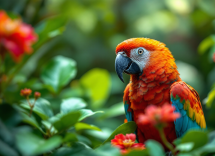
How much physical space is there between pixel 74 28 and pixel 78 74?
673 mm

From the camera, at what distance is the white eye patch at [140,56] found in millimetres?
1100

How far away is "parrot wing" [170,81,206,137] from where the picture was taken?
99 cm

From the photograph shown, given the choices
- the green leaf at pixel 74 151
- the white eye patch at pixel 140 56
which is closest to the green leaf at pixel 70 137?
the green leaf at pixel 74 151

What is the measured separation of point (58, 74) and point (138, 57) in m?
0.44

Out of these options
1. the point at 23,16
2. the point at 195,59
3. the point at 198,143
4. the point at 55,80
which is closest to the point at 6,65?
the point at 55,80

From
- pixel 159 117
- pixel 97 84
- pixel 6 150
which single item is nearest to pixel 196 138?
pixel 159 117

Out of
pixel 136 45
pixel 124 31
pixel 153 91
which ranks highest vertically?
pixel 124 31

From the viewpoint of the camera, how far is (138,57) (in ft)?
3.61

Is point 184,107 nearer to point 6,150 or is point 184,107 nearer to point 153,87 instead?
point 153,87

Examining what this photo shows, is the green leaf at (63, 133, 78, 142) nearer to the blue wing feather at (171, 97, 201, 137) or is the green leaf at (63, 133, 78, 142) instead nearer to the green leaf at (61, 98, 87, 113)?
the green leaf at (61, 98, 87, 113)

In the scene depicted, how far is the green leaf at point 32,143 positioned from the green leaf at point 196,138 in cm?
34

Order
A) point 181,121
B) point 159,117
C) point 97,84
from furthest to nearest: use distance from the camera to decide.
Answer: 1. point 97,84
2. point 181,121
3. point 159,117

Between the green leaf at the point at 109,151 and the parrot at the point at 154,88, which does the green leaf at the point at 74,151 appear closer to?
the green leaf at the point at 109,151

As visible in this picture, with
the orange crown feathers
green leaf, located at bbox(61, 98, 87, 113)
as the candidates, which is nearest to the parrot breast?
the orange crown feathers
